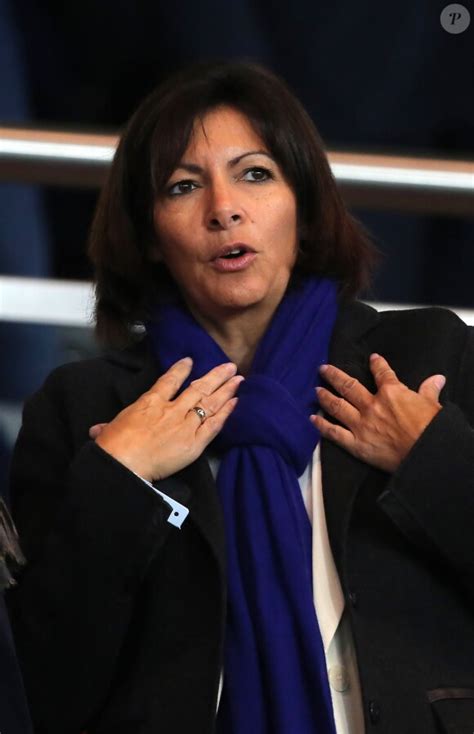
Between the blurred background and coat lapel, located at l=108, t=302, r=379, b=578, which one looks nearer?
coat lapel, located at l=108, t=302, r=379, b=578

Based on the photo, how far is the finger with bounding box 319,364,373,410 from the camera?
2.06 m

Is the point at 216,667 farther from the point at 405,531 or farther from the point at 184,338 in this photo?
the point at 184,338

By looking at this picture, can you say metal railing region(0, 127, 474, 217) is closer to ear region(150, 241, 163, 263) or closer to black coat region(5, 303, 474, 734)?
ear region(150, 241, 163, 263)

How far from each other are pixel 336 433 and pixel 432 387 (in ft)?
0.47

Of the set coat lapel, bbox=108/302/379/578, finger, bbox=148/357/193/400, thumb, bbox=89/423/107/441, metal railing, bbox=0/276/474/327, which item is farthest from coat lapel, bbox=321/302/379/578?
metal railing, bbox=0/276/474/327

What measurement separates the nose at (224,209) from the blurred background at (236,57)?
0.52 meters

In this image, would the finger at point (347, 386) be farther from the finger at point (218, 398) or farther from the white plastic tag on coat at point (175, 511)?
the white plastic tag on coat at point (175, 511)

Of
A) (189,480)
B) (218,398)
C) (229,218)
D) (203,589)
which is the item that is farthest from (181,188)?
(203,589)

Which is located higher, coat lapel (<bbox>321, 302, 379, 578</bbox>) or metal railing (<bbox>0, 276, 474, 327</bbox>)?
metal railing (<bbox>0, 276, 474, 327</bbox>)

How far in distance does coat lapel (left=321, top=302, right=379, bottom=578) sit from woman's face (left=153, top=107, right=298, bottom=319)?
0.12 metres

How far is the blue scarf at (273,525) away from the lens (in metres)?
1.93

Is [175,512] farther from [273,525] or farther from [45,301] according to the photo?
[45,301]

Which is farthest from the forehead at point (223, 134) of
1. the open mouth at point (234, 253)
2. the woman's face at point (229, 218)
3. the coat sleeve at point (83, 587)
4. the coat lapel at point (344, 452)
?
the coat sleeve at point (83, 587)

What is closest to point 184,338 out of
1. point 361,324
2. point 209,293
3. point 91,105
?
point 209,293
